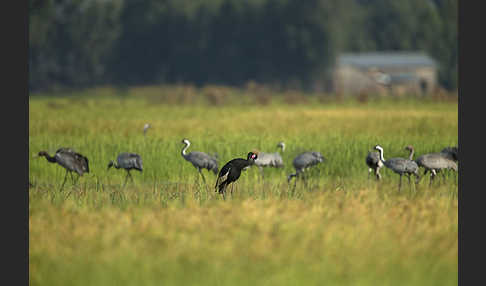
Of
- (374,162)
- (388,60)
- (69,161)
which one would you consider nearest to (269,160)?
(374,162)

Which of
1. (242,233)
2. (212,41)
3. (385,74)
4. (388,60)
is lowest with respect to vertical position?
(242,233)

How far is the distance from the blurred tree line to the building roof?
57.6 inches

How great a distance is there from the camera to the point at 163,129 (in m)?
21.7

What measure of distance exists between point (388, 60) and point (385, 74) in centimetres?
230

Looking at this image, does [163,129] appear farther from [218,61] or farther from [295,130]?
[218,61]

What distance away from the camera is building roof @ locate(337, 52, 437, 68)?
246ft

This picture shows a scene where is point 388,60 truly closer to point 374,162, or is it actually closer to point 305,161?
point 374,162

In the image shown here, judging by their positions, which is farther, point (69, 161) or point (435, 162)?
point (69, 161)

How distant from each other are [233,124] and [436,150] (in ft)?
25.1

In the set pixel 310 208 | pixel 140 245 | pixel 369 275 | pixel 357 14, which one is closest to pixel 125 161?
pixel 310 208

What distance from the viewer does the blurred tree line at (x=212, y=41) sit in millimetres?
70875

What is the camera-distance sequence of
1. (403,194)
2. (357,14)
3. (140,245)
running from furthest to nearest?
(357,14) < (403,194) < (140,245)

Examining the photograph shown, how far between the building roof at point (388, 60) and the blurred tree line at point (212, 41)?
4.80 feet

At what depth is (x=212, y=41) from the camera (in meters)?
77.8
